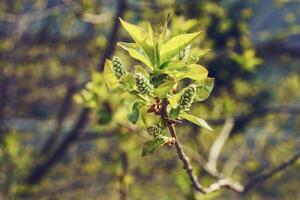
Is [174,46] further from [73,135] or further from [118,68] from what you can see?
[73,135]

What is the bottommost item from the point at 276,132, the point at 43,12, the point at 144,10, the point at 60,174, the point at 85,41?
the point at 60,174

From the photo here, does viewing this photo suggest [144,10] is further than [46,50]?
No

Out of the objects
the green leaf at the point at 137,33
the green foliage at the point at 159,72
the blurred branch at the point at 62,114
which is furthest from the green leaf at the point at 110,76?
the blurred branch at the point at 62,114

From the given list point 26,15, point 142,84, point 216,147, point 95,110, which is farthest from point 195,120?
point 26,15

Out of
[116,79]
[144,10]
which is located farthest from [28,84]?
[116,79]

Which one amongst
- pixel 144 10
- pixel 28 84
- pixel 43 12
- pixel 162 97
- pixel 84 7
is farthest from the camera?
pixel 28 84

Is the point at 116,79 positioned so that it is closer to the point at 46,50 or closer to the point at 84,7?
the point at 84,7

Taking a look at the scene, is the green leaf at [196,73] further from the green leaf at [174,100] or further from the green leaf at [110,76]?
the green leaf at [110,76]
